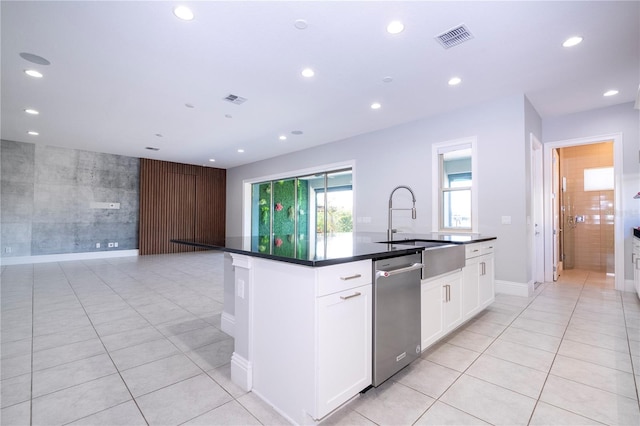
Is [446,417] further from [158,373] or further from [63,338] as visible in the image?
[63,338]

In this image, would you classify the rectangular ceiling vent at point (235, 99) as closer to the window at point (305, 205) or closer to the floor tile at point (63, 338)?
the window at point (305, 205)

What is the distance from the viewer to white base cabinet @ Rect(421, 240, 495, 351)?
214cm

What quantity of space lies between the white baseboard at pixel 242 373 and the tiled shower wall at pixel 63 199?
7.96 m

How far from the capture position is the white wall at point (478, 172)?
4008 millimetres

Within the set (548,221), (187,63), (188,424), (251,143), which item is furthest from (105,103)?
(548,221)

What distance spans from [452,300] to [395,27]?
96.1 inches

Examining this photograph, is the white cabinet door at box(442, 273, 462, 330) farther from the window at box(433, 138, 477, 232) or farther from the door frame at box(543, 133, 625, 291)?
the door frame at box(543, 133, 625, 291)

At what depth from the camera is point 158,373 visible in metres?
1.99

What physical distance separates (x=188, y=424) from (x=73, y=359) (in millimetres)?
1390

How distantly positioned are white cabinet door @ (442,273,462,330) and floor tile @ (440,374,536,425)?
55cm

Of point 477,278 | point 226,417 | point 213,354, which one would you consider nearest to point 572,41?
point 477,278

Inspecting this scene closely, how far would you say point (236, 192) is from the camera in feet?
32.0

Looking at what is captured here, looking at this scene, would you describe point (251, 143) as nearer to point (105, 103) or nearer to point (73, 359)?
point (105, 103)

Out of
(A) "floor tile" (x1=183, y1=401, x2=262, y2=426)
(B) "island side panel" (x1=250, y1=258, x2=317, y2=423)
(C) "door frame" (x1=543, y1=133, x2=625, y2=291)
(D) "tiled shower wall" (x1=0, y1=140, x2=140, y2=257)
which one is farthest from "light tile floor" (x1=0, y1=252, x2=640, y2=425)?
(D) "tiled shower wall" (x1=0, y1=140, x2=140, y2=257)
